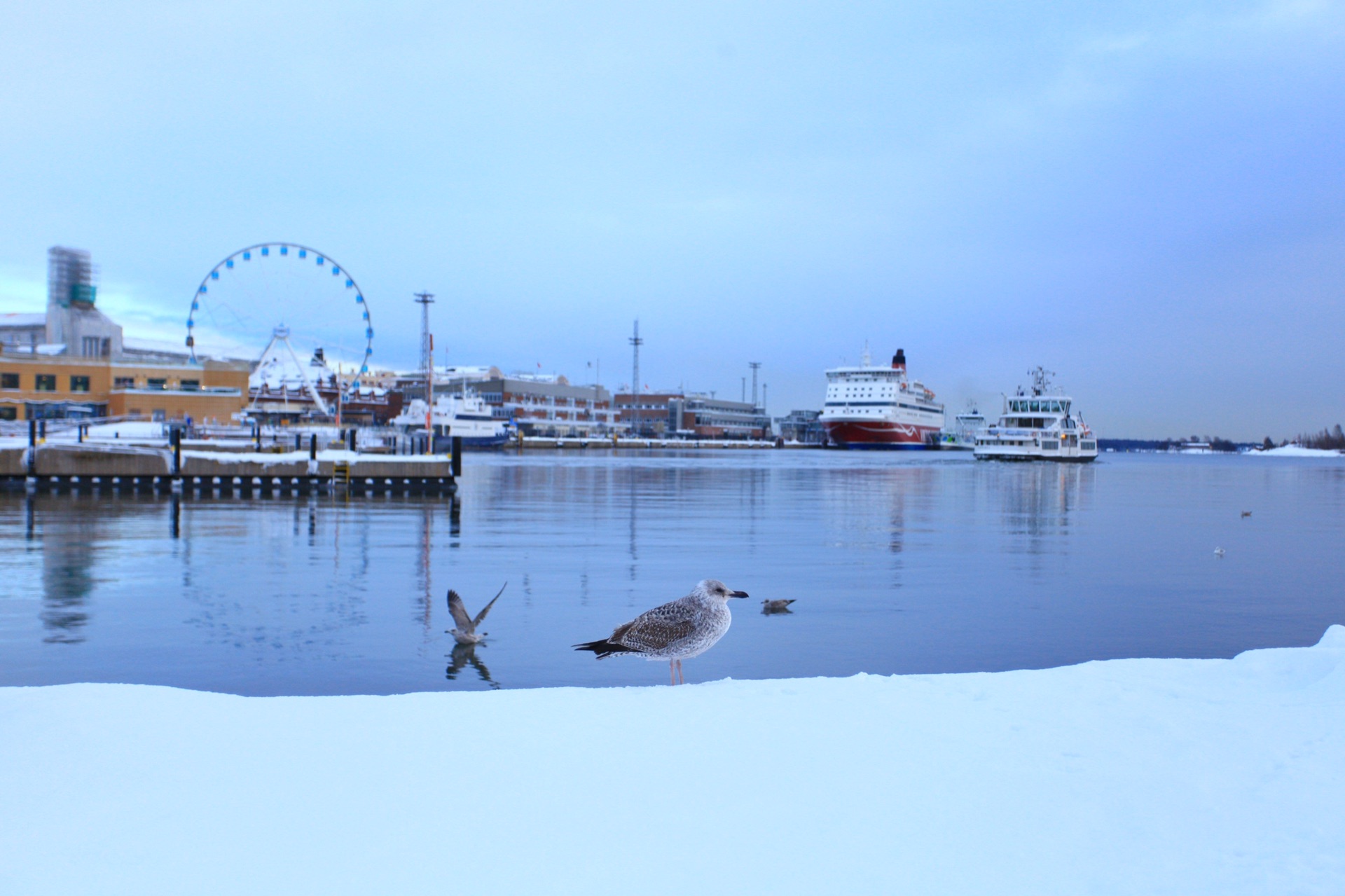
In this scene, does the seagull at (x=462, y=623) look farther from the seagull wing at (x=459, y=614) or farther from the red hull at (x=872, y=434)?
the red hull at (x=872, y=434)

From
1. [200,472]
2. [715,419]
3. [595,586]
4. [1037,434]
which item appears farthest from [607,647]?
[715,419]

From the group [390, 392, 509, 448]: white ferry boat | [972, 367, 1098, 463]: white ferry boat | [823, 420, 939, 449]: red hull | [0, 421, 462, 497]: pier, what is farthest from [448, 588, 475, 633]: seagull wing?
[823, 420, 939, 449]: red hull

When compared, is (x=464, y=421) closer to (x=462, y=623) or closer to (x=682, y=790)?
(x=462, y=623)

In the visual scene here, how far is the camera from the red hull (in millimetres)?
130812

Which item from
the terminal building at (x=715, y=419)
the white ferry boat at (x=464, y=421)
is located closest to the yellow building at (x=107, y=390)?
the white ferry boat at (x=464, y=421)

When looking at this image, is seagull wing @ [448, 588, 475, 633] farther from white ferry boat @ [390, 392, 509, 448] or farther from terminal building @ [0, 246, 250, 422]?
white ferry boat @ [390, 392, 509, 448]

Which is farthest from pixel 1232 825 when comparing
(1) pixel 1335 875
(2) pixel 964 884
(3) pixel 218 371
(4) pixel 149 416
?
(3) pixel 218 371

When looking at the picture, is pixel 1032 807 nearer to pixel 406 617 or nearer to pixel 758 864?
pixel 758 864

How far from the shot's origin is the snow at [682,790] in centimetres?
401

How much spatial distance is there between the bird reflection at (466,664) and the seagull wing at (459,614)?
0.66 ft

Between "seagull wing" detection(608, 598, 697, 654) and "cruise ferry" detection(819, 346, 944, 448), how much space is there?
126 metres

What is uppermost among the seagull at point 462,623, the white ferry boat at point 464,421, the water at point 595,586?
the white ferry boat at point 464,421

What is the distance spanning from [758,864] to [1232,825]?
2359 millimetres

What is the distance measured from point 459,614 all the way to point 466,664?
0.81 metres
